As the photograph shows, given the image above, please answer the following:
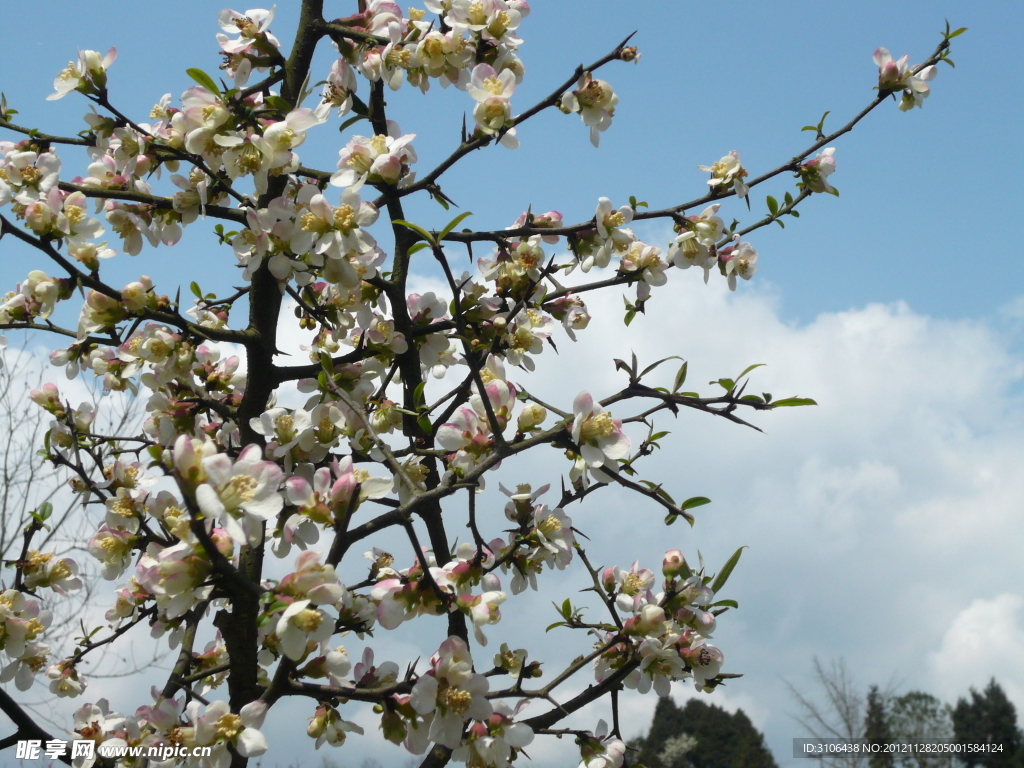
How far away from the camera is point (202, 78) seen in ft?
5.41

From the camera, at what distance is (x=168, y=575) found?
1.18 m

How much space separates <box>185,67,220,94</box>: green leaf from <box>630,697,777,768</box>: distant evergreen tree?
30.6 metres

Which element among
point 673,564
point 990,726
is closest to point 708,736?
point 990,726

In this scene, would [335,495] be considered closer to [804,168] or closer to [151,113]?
[151,113]

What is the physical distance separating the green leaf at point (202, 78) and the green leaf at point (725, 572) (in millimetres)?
1474

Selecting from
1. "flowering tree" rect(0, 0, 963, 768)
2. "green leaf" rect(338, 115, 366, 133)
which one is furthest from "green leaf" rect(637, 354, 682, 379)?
"green leaf" rect(338, 115, 366, 133)

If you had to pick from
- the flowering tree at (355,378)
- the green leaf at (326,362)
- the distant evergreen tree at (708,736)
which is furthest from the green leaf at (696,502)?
the distant evergreen tree at (708,736)

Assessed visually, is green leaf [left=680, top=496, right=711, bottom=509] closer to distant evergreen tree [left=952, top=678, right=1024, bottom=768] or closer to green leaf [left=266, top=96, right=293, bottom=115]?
green leaf [left=266, top=96, right=293, bottom=115]

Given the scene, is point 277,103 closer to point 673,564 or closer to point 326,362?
point 326,362

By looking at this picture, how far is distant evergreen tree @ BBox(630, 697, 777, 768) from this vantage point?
29.6 metres

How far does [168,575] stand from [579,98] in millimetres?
1407

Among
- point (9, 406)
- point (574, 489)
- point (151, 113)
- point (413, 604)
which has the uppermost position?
point (9, 406)

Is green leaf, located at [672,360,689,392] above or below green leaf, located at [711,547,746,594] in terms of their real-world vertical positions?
above

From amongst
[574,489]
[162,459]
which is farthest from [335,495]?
[574,489]
